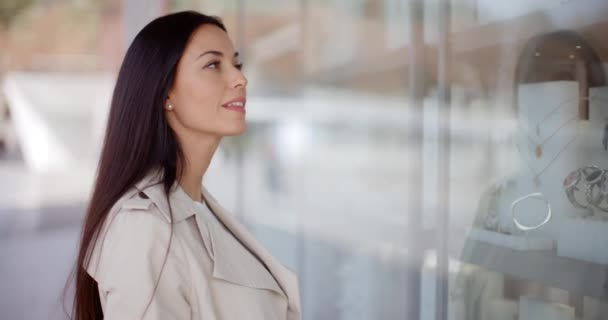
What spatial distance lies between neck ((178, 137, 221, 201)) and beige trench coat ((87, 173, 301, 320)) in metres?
0.10

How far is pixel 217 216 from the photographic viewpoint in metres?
1.50

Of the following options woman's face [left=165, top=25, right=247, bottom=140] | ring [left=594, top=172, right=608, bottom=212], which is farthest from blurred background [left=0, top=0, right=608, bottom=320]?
woman's face [left=165, top=25, right=247, bottom=140]

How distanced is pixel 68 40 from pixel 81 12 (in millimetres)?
139

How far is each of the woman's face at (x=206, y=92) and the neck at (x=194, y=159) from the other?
0.6 inches

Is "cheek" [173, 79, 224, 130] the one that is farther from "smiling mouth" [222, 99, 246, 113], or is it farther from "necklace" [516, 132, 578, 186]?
"necklace" [516, 132, 578, 186]

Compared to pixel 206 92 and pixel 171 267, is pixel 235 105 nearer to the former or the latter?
pixel 206 92

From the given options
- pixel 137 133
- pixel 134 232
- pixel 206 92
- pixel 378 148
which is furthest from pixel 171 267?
pixel 378 148

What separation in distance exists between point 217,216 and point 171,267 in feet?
Result: 1.24

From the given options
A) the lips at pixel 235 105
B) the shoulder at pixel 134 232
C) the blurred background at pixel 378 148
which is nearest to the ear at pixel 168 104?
the lips at pixel 235 105

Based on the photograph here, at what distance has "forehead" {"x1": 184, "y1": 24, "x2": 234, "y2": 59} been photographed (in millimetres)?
1329

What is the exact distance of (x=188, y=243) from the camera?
1172 mm

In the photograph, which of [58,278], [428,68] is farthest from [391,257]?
[58,278]

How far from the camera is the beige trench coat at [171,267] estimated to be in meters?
1.09

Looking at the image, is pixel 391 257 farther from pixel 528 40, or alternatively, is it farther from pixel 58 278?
pixel 58 278
